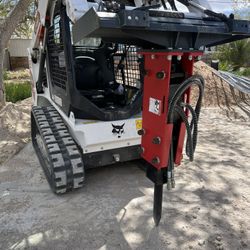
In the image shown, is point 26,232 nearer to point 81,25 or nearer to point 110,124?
point 110,124

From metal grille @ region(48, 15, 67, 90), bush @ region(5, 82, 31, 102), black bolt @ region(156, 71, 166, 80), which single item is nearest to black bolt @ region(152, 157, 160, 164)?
black bolt @ region(156, 71, 166, 80)

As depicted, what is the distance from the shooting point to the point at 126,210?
9.43ft

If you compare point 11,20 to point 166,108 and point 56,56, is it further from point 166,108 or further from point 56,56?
point 166,108

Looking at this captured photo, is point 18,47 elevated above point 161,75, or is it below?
below

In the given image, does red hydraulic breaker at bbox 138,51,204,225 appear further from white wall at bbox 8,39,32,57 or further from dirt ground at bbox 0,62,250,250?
white wall at bbox 8,39,32,57

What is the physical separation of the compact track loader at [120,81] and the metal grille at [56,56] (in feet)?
0.03

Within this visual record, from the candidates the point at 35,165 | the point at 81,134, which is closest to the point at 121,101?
the point at 81,134

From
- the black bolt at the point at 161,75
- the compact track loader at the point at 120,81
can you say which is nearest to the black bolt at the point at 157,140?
the compact track loader at the point at 120,81

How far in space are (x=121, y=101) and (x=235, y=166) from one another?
1.62m

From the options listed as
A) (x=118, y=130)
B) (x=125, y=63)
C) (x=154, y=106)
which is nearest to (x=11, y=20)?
(x=125, y=63)

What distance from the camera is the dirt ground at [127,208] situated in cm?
246

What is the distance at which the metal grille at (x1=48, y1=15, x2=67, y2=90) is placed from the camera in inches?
125

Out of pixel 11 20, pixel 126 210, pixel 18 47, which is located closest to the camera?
pixel 126 210

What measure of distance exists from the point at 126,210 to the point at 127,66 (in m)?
1.77
